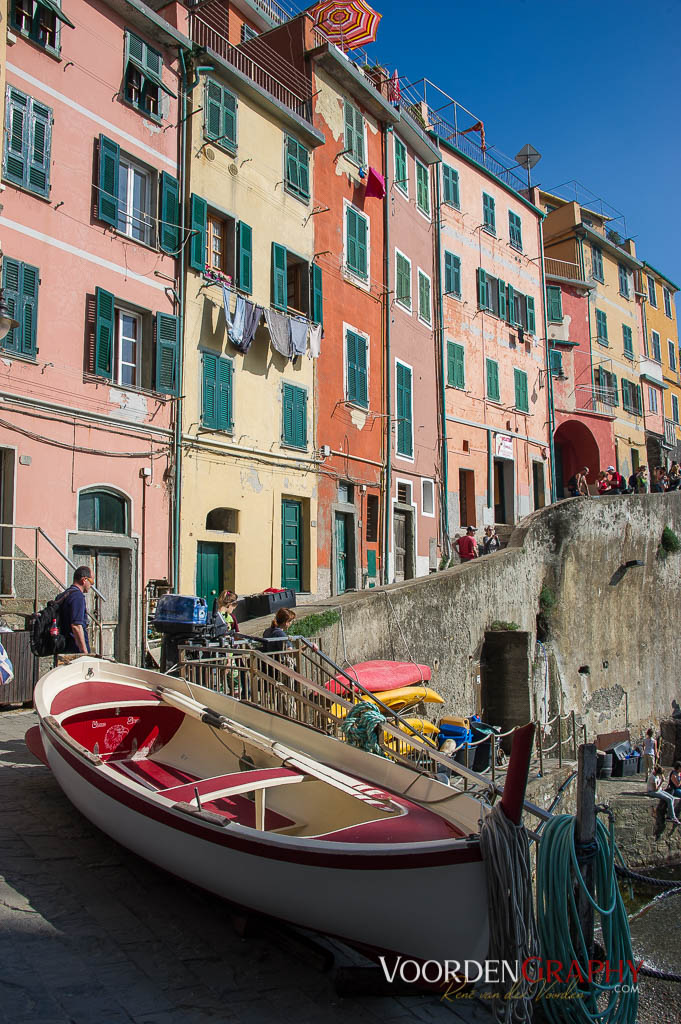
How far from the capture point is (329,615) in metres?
12.4

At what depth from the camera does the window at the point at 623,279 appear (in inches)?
1384

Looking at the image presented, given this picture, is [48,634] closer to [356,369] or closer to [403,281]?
[356,369]

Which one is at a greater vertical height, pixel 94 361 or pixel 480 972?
pixel 94 361

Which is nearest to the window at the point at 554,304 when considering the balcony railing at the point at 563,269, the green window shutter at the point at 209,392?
the balcony railing at the point at 563,269

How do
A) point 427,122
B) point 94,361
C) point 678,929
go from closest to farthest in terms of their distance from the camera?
1. point 678,929
2. point 94,361
3. point 427,122

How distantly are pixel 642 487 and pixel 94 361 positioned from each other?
18.6 meters

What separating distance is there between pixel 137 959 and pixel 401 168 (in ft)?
71.8

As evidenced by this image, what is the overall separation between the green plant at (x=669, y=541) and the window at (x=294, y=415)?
11.9 meters

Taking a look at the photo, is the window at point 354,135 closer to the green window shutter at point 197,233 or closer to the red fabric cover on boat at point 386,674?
the green window shutter at point 197,233

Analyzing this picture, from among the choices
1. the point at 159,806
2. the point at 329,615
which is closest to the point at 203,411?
the point at 329,615

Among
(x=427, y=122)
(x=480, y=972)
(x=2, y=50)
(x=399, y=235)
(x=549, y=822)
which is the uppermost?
(x=427, y=122)

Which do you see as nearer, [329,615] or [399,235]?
[329,615]

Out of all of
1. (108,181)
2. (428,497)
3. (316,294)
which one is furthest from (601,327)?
(108,181)

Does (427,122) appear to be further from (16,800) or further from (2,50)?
(16,800)
